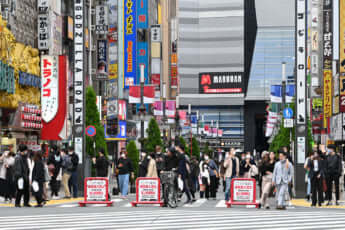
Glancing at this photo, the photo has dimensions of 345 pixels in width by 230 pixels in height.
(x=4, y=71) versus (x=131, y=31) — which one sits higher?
(x=131, y=31)

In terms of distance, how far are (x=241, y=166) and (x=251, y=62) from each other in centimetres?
10649

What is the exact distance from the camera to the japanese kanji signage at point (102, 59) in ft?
197

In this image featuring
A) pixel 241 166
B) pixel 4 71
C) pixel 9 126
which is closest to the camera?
pixel 241 166

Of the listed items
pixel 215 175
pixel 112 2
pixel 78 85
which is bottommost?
pixel 215 175

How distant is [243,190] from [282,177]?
1.55 metres

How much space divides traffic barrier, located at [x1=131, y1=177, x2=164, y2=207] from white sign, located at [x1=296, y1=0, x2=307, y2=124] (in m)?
8.45

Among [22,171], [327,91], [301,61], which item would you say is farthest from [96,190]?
[327,91]

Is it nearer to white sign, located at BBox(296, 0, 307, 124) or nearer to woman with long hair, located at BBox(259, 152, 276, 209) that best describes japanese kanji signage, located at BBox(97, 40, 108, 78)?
white sign, located at BBox(296, 0, 307, 124)

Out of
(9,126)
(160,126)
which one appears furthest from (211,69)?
(9,126)

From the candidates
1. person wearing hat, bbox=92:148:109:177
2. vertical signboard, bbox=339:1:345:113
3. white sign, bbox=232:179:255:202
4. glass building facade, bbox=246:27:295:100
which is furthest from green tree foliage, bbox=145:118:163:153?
glass building facade, bbox=246:27:295:100

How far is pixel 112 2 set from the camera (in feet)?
223

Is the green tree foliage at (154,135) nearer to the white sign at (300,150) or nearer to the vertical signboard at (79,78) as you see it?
the vertical signboard at (79,78)

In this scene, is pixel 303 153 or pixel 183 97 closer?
pixel 303 153

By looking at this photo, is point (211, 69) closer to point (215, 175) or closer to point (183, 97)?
point (183, 97)
